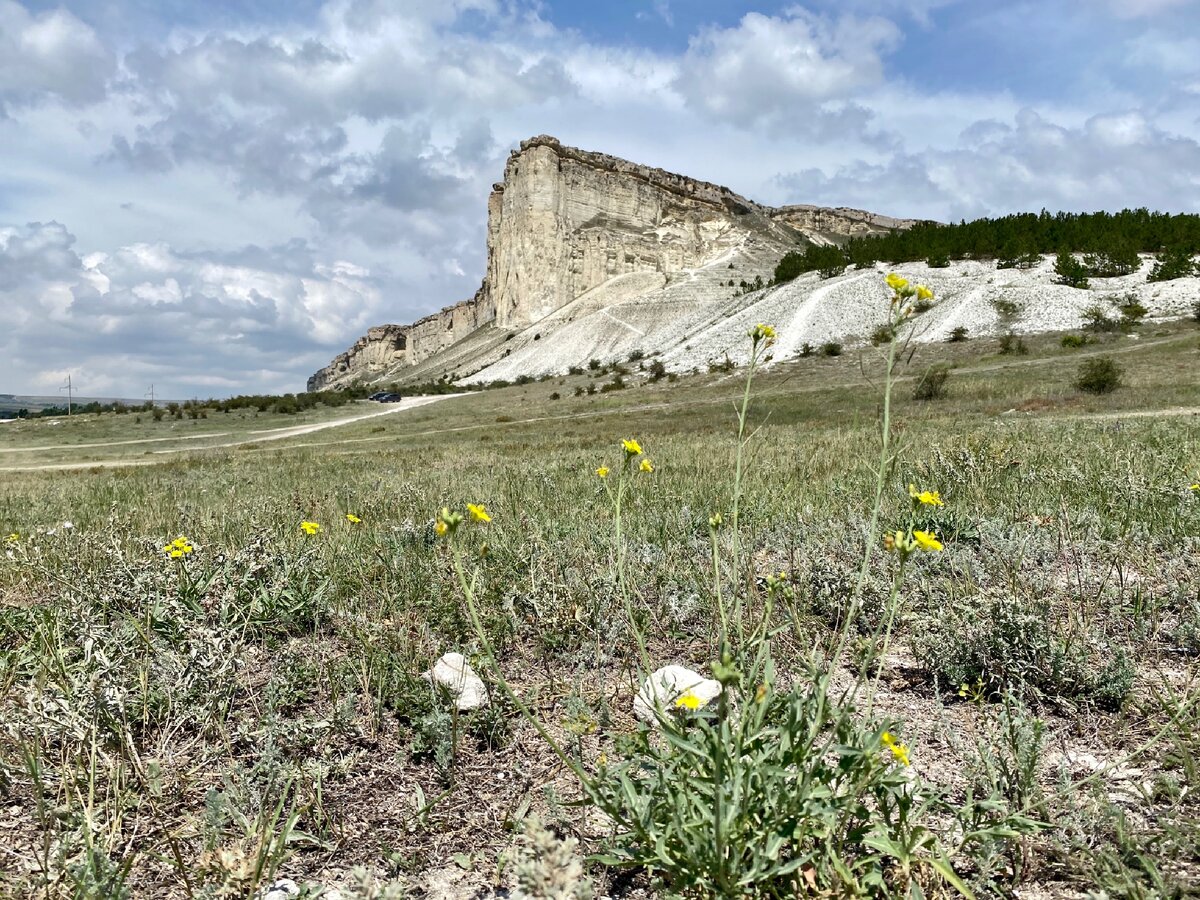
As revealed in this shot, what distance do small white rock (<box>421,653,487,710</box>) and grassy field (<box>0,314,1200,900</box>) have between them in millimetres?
61

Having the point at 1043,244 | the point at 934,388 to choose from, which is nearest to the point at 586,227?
the point at 1043,244

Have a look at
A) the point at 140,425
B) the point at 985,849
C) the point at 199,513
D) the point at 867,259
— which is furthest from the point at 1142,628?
the point at 867,259

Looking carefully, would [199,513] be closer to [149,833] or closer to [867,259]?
[149,833]

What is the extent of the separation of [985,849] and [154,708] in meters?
2.71

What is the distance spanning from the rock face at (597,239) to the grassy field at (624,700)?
65284 millimetres

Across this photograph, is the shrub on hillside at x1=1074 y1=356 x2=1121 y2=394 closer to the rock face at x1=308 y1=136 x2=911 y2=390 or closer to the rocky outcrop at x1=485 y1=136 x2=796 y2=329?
the rock face at x1=308 y1=136 x2=911 y2=390

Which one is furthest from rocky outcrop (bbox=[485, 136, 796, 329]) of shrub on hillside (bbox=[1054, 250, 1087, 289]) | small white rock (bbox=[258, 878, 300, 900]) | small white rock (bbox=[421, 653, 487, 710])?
small white rock (bbox=[258, 878, 300, 900])

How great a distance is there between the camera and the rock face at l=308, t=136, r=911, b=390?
73125 mm

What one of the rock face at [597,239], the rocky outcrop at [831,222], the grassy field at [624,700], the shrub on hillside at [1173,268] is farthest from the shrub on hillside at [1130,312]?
the rocky outcrop at [831,222]

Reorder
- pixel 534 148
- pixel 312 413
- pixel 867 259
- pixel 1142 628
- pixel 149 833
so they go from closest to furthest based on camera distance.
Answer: pixel 149 833 → pixel 1142 628 → pixel 312 413 → pixel 867 259 → pixel 534 148

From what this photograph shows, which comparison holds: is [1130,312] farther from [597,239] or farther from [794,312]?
[597,239]

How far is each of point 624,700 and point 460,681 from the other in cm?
64

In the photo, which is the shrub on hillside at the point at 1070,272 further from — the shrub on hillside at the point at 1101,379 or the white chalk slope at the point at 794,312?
the shrub on hillside at the point at 1101,379

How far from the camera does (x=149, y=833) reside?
2.02m
